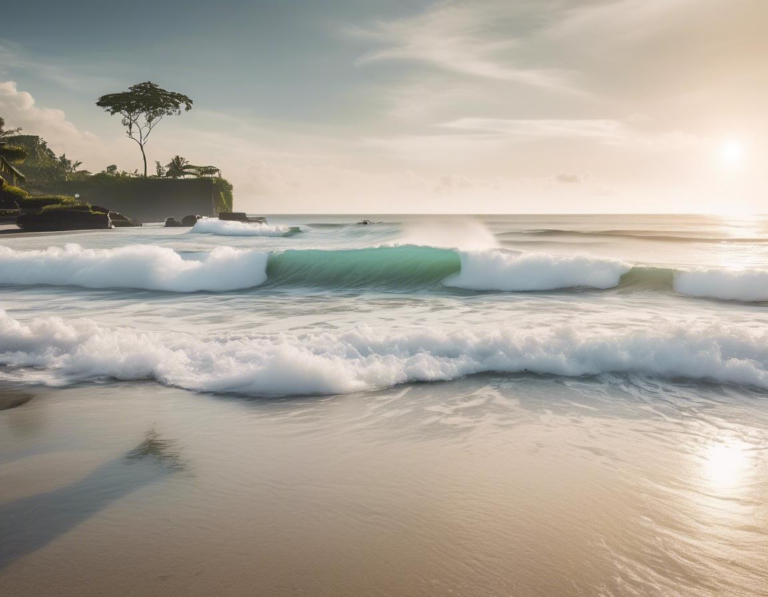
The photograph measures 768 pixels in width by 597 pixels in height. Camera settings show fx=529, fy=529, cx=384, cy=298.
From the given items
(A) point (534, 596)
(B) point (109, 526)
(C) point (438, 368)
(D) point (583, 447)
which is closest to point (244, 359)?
(C) point (438, 368)

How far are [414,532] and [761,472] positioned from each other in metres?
2.41

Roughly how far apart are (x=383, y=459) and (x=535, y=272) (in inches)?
449

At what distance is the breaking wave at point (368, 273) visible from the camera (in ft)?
43.7

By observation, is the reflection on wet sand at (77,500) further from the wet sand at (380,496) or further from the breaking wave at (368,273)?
the breaking wave at (368,273)

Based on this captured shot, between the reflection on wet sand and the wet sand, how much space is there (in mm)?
12

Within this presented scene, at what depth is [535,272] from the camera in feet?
46.3

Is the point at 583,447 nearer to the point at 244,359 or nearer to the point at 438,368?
the point at 438,368

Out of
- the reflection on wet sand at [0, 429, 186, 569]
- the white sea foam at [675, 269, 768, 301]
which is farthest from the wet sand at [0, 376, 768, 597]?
the white sea foam at [675, 269, 768, 301]

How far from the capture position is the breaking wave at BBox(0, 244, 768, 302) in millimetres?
13305

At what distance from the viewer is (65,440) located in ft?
12.7

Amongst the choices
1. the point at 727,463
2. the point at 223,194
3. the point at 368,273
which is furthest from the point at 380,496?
the point at 223,194

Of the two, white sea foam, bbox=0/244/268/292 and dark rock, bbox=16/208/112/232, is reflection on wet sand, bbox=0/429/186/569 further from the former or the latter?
dark rock, bbox=16/208/112/232

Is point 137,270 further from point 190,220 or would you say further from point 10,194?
point 190,220

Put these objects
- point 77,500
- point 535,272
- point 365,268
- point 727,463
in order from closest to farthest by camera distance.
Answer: point 77,500 → point 727,463 → point 535,272 → point 365,268
